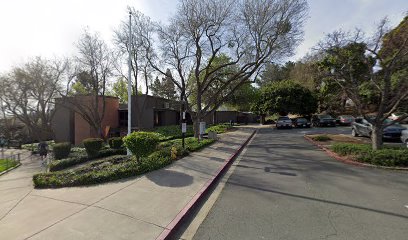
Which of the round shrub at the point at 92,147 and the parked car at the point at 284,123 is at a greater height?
the parked car at the point at 284,123

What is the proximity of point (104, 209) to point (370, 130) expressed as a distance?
18.0 meters

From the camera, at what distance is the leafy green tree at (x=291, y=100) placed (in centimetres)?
3519

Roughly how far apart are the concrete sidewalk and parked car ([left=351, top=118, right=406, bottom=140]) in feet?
38.8

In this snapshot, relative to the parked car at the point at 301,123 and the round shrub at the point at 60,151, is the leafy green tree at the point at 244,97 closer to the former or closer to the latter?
the parked car at the point at 301,123

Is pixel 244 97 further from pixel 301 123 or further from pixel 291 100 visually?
pixel 301 123

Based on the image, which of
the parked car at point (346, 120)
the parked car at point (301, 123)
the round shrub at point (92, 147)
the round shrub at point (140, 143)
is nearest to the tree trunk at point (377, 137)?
the round shrub at point (140, 143)

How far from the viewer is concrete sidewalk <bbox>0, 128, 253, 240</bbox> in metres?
4.45

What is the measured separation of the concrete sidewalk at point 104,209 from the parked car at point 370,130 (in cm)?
1183

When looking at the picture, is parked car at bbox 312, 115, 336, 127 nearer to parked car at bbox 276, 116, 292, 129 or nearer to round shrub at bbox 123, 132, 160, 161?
parked car at bbox 276, 116, 292, 129

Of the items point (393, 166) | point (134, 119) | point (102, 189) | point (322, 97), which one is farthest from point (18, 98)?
point (322, 97)

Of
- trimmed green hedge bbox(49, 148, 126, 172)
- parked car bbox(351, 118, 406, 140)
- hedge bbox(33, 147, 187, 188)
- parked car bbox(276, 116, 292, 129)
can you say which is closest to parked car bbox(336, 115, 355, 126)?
parked car bbox(276, 116, 292, 129)

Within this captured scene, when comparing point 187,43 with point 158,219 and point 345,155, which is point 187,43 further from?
point 158,219

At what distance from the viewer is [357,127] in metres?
18.6

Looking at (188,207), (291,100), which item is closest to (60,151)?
(188,207)
